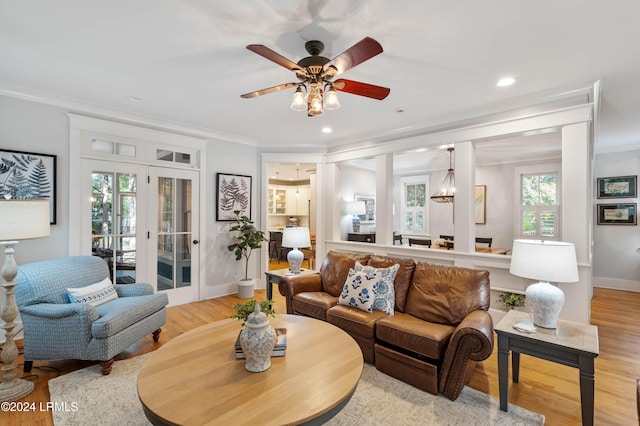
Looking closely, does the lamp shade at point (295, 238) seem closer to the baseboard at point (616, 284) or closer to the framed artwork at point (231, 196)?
the framed artwork at point (231, 196)

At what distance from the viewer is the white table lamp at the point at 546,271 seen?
82.0 inches

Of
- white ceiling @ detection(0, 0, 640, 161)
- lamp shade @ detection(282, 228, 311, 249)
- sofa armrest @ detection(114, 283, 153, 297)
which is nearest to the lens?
white ceiling @ detection(0, 0, 640, 161)

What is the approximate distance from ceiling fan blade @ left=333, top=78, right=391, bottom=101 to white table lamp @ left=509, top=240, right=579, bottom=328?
1545 millimetres

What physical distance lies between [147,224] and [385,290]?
327 cm

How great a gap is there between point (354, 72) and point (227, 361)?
2499 mm

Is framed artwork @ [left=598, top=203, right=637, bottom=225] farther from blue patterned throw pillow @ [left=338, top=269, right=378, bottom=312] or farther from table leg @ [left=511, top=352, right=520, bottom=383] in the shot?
blue patterned throw pillow @ [left=338, top=269, right=378, bottom=312]

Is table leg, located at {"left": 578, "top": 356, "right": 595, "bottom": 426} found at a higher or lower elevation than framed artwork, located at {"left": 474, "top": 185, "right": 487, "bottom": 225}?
lower

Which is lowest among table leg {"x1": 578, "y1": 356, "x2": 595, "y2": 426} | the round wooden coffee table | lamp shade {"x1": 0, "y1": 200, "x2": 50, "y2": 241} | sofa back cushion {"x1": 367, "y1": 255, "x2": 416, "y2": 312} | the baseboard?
the baseboard

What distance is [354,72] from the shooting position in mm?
2762

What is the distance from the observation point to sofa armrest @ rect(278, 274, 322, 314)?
11.6ft

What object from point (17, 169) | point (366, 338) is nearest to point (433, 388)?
point (366, 338)

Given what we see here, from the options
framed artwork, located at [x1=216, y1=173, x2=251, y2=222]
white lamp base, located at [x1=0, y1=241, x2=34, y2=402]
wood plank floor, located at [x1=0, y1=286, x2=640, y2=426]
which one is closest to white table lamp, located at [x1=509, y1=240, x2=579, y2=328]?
wood plank floor, located at [x1=0, y1=286, x2=640, y2=426]

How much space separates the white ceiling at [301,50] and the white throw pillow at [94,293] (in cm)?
199

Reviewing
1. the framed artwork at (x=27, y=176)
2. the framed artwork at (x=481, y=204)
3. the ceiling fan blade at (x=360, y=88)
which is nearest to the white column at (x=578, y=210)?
the ceiling fan blade at (x=360, y=88)
